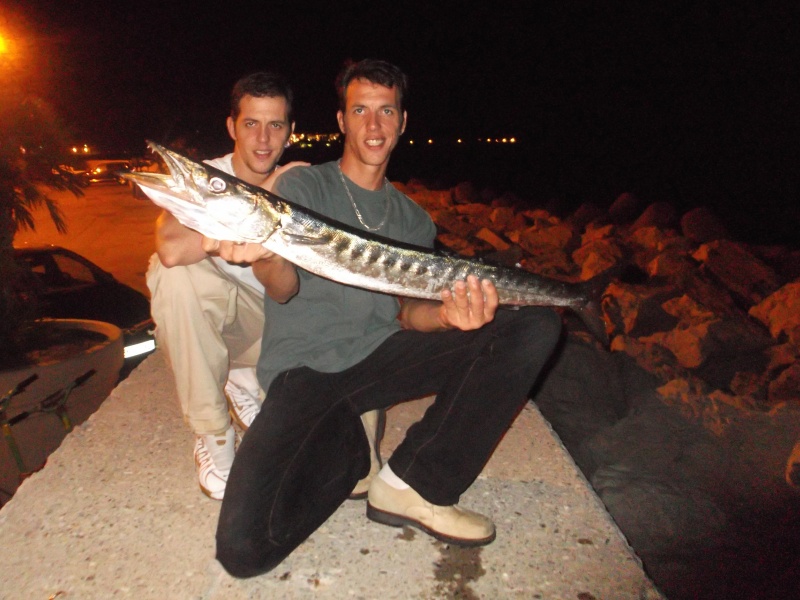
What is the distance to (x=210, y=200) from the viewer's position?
8.15 ft

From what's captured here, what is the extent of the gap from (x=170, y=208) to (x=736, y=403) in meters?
5.39

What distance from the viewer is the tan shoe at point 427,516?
2502 millimetres

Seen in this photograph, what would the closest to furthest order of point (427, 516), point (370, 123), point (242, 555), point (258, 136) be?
point (242, 555), point (427, 516), point (370, 123), point (258, 136)

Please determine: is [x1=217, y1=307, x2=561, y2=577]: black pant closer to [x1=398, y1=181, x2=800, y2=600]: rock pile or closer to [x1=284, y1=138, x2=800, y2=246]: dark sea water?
[x1=398, y1=181, x2=800, y2=600]: rock pile

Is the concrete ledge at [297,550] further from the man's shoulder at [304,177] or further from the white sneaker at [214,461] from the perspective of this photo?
the man's shoulder at [304,177]

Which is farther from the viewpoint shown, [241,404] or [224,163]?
[224,163]

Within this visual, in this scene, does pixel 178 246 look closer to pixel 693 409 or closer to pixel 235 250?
pixel 235 250

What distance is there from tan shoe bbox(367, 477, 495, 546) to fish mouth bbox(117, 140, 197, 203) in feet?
5.59

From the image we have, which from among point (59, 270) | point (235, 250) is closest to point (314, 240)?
point (235, 250)

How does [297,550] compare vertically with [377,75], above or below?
below

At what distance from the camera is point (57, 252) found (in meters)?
6.42

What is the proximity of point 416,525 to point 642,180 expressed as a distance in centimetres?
4420

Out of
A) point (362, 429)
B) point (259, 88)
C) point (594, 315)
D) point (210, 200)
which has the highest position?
point (259, 88)

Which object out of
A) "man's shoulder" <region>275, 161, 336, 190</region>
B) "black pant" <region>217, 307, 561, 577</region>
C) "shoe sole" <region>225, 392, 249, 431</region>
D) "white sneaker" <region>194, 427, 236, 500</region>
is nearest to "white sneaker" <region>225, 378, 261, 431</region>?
"shoe sole" <region>225, 392, 249, 431</region>
